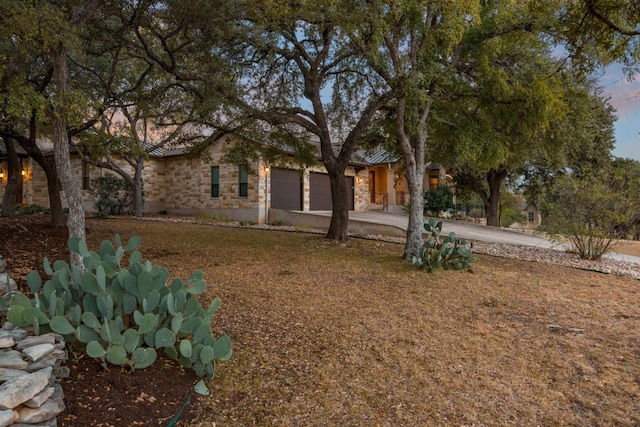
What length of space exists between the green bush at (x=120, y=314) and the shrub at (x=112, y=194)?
16.0 m

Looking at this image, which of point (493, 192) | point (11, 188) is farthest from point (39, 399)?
point (493, 192)

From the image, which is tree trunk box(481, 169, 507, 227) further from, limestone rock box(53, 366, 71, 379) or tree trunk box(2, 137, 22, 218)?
limestone rock box(53, 366, 71, 379)

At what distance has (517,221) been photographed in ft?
97.1

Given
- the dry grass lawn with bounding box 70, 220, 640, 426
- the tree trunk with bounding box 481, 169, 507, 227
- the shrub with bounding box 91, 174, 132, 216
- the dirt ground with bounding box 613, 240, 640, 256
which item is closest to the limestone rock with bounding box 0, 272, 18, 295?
the dry grass lawn with bounding box 70, 220, 640, 426

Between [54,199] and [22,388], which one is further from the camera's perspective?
[54,199]

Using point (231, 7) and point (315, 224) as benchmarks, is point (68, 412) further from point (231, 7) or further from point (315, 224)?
point (315, 224)

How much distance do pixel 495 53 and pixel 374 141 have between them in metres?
3.35

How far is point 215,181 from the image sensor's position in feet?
59.6

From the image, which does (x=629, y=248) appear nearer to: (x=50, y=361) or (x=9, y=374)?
(x=50, y=361)

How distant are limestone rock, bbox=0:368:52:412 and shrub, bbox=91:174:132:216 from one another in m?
16.9

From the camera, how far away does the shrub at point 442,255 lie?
6801mm

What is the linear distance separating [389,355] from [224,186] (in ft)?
49.7

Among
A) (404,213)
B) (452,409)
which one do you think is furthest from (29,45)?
(404,213)

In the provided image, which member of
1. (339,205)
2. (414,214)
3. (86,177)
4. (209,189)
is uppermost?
(86,177)
